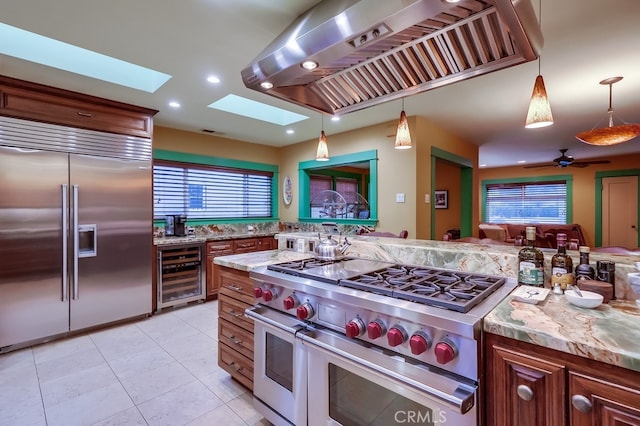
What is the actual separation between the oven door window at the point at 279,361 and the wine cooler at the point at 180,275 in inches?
99.7

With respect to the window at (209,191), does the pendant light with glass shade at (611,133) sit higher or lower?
higher

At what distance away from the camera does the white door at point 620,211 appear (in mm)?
6879

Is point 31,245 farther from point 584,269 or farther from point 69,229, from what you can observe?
point 584,269

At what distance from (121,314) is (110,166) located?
1609mm

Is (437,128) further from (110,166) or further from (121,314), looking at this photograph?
(121,314)

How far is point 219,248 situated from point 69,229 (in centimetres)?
165

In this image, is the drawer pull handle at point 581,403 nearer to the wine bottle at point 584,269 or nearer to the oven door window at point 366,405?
the oven door window at point 366,405

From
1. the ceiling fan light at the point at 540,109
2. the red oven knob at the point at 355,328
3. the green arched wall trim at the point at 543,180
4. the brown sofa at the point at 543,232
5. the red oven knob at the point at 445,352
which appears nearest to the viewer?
the red oven knob at the point at 445,352

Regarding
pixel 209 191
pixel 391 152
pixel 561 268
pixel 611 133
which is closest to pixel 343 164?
pixel 391 152

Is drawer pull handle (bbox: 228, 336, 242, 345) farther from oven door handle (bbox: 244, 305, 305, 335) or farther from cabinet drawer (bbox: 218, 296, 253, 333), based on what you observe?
oven door handle (bbox: 244, 305, 305, 335)

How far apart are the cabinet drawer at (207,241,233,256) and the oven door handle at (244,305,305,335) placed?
2.46 m

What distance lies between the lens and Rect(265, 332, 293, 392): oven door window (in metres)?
1.59

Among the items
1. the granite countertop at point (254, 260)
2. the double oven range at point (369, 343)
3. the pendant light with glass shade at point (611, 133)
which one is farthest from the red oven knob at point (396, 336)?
the pendant light with glass shade at point (611, 133)

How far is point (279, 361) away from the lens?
5.45 feet
